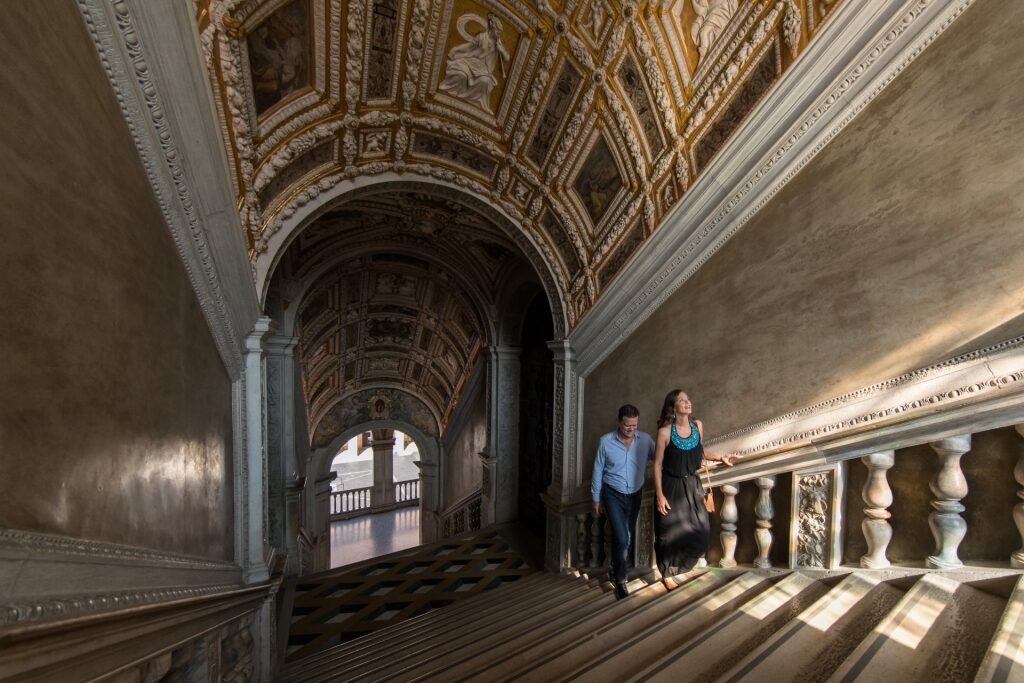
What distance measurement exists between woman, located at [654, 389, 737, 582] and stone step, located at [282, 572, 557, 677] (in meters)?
1.36

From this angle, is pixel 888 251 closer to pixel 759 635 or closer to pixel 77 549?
pixel 759 635

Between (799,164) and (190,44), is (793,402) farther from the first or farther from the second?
(190,44)

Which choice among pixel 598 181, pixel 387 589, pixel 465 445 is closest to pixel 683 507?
pixel 598 181

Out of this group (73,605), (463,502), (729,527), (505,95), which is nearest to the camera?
(73,605)

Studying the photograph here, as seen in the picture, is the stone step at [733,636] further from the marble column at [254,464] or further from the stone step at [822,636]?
the marble column at [254,464]

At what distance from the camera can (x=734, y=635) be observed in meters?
1.91

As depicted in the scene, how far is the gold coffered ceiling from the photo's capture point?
3.19 meters

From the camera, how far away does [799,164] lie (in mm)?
3107

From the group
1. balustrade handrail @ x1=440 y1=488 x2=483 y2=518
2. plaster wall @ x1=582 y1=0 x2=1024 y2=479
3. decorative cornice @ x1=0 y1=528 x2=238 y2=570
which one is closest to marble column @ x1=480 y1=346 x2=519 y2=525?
balustrade handrail @ x1=440 y1=488 x2=483 y2=518

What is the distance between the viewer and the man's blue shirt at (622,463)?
3414 mm

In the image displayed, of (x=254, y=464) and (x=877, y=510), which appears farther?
(x=254, y=464)

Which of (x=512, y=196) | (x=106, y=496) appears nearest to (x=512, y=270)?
(x=512, y=196)

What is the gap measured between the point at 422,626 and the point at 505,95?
5.22 meters

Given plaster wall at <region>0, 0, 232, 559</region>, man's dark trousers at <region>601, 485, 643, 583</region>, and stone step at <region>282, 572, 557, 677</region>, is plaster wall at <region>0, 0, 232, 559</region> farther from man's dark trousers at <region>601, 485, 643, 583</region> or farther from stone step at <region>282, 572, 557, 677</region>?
man's dark trousers at <region>601, 485, 643, 583</region>
